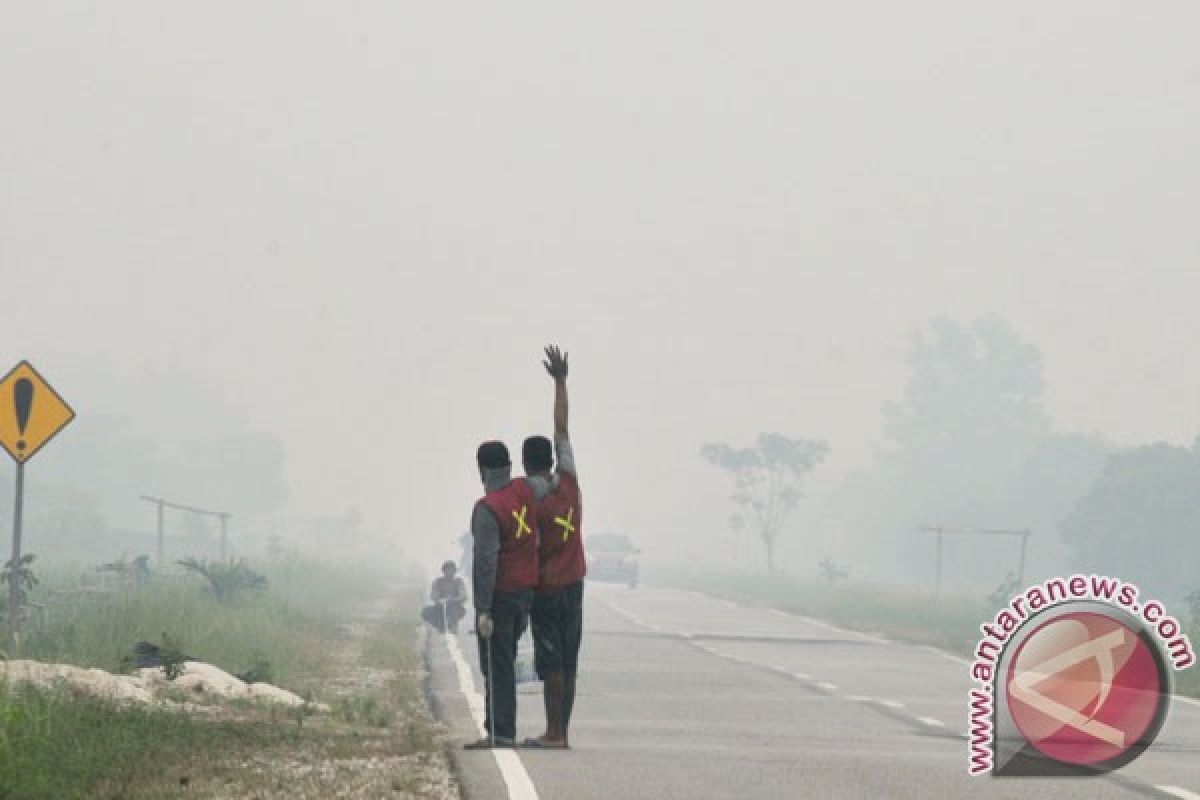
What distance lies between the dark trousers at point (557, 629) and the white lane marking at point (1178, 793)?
12.3ft

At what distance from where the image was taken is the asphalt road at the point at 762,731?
504 inches

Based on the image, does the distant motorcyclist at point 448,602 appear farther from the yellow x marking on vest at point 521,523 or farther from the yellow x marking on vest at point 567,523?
the yellow x marking on vest at point 521,523

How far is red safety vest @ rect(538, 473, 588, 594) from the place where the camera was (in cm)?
1464

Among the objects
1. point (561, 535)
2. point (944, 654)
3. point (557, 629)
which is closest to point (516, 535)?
point (561, 535)

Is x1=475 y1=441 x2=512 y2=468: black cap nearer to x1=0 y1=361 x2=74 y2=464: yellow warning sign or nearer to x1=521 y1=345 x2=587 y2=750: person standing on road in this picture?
x1=521 y1=345 x2=587 y2=750: person standing on road

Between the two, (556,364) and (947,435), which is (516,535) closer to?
(556,364)

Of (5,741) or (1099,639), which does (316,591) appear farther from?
(1099,639)

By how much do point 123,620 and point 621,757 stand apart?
13.8 m

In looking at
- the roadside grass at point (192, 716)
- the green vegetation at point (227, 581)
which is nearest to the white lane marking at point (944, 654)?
the roadside grass at point (192, 716)

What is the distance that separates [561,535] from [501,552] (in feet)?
1.30

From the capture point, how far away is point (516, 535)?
14523 millimetres

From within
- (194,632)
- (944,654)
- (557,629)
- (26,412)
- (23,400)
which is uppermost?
(23,400)

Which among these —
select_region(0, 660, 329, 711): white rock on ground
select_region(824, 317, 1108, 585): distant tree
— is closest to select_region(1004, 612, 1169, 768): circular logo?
select_region(0, 660, 329, 711): white rock on ground

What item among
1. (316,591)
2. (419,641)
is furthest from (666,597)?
(419,641)
